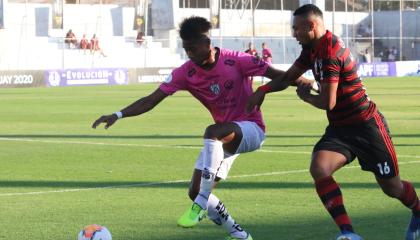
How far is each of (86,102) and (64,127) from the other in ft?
33.2

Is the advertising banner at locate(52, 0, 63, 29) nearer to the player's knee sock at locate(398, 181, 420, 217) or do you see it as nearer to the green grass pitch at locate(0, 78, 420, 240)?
the green grass pitch at locate(0, 78, 420, 240)

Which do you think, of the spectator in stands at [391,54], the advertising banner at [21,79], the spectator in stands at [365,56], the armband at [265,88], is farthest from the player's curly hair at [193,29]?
the spectator in stands at [391,54]

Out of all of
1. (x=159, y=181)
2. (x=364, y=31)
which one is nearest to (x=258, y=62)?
(x=159, y=181)

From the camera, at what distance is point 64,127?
23.0 metres

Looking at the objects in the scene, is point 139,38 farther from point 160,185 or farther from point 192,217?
point 192,217

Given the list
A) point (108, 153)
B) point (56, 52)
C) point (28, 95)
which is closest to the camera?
point (108, 153)

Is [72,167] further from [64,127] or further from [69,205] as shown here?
[64,127]

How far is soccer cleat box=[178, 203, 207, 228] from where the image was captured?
8.51 m

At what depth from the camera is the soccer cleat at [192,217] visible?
335 inches

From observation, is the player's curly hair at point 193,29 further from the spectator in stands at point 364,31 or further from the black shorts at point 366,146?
the spectator in stands at point 364,31

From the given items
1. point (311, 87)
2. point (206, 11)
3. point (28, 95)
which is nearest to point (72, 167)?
point (311, 87)

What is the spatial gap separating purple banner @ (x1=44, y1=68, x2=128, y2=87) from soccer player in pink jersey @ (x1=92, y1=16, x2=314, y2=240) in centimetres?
3850

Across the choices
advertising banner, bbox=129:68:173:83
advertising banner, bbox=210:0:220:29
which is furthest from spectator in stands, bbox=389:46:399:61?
advertising banner, bbox=129:68:173:83

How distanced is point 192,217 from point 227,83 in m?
1.28
